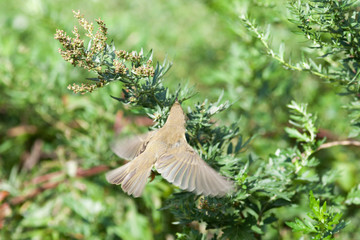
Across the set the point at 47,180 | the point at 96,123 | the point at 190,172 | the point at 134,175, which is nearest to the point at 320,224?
the point at 190,172

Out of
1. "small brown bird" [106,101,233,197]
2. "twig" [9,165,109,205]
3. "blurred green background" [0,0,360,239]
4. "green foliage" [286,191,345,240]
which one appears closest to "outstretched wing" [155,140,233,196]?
"small brown bird" [106,101,233,197]

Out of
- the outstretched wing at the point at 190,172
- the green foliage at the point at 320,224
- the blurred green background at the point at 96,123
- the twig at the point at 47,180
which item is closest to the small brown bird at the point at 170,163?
the outstretched wing at the point at 190,172

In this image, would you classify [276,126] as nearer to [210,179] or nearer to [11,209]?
[210,179]

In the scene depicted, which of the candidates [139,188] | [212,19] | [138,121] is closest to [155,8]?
[212,19]

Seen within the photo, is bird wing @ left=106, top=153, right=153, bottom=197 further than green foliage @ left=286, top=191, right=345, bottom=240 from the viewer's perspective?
Yes

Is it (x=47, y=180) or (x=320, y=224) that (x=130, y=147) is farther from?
(x=47, y=180)

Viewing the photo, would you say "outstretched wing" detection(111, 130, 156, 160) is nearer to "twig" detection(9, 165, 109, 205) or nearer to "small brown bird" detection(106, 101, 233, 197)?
"small brown bird" detection(106, 101, 233, 197)
